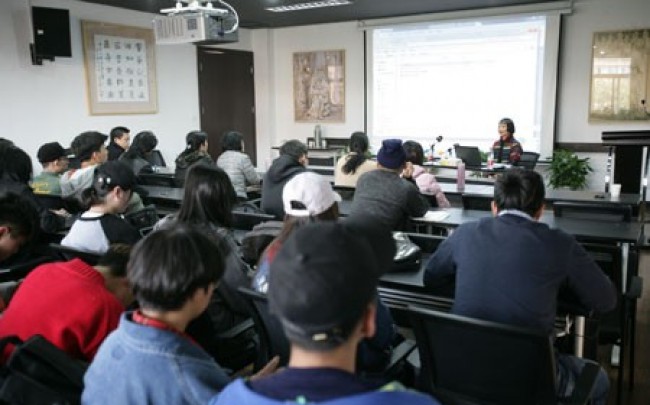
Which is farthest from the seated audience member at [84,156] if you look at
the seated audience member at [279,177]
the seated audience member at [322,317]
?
the seated audience member at [322,317]

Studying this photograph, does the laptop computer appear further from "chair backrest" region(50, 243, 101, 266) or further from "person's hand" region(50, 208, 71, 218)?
"chair backrest" region(50, 243, 101, 266)

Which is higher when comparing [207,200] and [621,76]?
[621,76]

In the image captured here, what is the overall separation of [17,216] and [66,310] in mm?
1004

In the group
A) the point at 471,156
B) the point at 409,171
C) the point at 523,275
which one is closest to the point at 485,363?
the point at 523,275

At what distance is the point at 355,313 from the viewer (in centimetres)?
86

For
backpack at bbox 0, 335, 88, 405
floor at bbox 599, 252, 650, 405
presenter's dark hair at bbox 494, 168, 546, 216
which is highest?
presenter's dark hair at bbox 494, 168, 546, 216

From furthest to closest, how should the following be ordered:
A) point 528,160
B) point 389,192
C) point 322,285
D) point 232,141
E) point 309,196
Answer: point 528,160 < point 232,141 < point 389,192 < point 309,196 < point 322,285

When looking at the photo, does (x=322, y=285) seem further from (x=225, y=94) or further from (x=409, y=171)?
(x=225, y=94)

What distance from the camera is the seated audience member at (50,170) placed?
4234mm

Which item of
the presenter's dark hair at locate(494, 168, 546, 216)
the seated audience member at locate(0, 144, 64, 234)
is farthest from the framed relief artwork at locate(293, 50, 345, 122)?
the presenter's dark hair at locate(494, 168, 546, 216)

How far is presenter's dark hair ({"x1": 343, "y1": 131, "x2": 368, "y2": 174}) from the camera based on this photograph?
4703 mm

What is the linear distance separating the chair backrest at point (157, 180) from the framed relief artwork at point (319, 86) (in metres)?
4.07

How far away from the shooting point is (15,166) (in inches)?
133

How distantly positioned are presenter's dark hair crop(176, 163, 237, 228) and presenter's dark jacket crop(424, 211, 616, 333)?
1.02 meters
